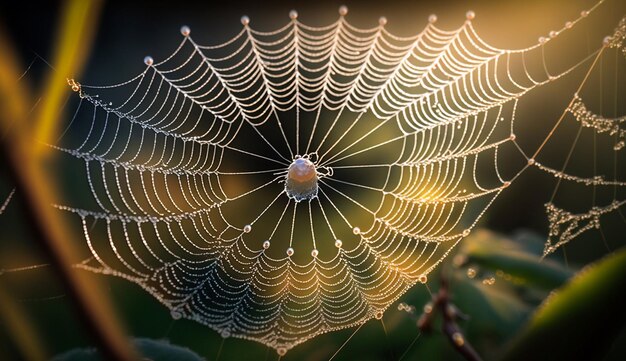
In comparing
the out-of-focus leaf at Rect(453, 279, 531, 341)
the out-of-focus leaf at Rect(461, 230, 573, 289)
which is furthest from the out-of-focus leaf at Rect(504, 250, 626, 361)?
the out-of-focus leaf at Rect(453, 279, 531, 341)

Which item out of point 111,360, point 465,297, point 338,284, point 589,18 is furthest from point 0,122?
point 589,18

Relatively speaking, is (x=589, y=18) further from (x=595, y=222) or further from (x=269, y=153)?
(x=269, y=153)

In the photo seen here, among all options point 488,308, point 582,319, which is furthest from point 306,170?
point 582,319

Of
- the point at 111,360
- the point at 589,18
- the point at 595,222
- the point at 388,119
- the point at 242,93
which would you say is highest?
the point at 589,18

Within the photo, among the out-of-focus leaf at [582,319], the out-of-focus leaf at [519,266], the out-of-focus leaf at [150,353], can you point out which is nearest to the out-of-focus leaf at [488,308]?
the out-of-focus leaf at [519,266]

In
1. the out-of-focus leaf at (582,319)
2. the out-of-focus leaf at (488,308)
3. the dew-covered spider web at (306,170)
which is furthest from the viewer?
the dew-covered spider web at (306,170)

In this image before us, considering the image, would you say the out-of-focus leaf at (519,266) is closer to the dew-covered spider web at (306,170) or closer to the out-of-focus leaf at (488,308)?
the out-of-focus leaf at (488,308)
